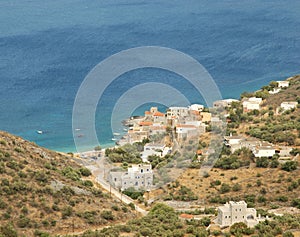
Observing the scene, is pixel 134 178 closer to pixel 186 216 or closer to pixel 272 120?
pixel 186 216

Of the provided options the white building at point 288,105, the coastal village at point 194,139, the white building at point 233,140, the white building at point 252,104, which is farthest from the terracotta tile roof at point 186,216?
the white building at point 252,104

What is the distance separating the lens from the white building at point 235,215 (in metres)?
29.6

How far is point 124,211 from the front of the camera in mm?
32500

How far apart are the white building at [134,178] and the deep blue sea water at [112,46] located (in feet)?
44.2

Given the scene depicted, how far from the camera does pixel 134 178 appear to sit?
38375 millimetres

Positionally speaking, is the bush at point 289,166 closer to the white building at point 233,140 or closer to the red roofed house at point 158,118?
the white building at point 233,140

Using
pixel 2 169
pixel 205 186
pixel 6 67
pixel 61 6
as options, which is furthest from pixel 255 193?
pixel 61 6

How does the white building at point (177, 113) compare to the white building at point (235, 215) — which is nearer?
the white building at point (235, 215)

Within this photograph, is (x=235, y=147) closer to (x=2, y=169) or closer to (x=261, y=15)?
(x=2, y=169)

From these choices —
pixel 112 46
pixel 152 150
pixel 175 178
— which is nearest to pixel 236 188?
pixel 175 178

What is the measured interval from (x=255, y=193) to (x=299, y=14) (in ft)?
218

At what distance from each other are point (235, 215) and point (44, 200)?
7.72m

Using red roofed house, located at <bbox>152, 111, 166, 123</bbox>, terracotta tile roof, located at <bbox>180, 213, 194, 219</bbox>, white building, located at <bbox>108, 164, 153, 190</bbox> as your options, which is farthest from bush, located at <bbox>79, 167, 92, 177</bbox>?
red roofed house, located at <bbox>152, 111, 166, 123</bbox>

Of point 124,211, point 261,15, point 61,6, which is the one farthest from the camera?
point 61,6
